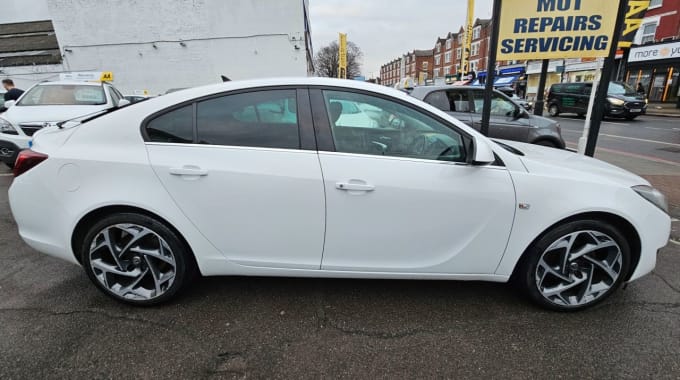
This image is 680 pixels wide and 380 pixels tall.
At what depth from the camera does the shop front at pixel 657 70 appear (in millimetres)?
21203

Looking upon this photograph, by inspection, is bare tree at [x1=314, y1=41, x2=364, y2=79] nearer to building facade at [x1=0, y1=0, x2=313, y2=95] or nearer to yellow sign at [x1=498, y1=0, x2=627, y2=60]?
building facade at [x1=0, y1=0, x2=313, y2=95]

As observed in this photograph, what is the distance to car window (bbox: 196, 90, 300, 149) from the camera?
85.7 inches

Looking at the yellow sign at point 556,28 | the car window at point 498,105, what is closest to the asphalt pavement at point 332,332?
the yellow sign at point 556,28

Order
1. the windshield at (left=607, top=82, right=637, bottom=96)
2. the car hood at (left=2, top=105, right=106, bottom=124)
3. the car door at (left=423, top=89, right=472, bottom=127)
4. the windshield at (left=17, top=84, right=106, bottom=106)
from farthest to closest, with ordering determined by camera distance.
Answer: the windshield at (left=607, top=82, right=637, bottom=96)
the car door at (left=423, top=89, right=472, bottom=127)
the windshield at (left=17, top=84, right=106, bottom=106)
the car hood at (left=2, top=105, right=106, bottom=124)

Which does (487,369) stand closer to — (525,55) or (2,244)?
(525,55)

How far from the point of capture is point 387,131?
2303 millimetres

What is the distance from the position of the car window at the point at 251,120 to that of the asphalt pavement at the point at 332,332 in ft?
3.87

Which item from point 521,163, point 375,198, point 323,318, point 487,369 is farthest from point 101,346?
point 521,163

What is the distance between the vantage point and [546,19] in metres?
4.17

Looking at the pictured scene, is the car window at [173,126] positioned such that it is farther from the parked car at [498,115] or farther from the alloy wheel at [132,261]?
the parked car at [498,115]

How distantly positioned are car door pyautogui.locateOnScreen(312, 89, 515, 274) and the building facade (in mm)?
20851

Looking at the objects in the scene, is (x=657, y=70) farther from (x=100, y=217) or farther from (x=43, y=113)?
(x=43, y=113)

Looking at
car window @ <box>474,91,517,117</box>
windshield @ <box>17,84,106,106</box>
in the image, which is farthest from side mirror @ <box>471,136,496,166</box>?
windshield @ <box>17,84,106,106</box>

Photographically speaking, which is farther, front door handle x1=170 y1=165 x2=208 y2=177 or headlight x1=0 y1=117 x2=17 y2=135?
headlight x1=0 y1=117 x2=17 y2=135
